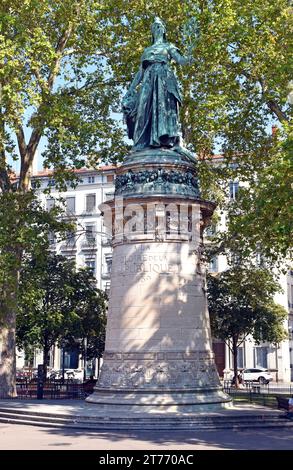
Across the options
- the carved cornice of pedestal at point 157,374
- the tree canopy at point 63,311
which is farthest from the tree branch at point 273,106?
the tree canopy at point 63,311

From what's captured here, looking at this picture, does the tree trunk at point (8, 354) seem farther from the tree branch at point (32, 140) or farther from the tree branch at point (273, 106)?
the tree branch at point (273, 106)

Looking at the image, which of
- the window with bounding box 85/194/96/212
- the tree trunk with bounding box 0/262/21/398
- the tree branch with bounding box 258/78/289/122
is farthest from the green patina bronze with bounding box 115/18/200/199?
the window with bounding box 85/194/96/212

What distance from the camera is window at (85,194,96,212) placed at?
194ft

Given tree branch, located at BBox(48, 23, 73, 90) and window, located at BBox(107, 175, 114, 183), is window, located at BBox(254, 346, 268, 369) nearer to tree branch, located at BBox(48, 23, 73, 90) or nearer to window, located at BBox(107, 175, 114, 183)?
window, located at BBox(107, 175, 114, 183)

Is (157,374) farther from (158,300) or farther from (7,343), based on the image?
(7,343)

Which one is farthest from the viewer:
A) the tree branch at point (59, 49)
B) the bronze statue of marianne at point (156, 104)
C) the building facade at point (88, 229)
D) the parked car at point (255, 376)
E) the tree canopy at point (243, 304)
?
the building facade at point (88, 229)

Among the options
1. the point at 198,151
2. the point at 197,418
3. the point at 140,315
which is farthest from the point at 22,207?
the point at 197,418

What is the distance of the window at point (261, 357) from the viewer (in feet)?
170

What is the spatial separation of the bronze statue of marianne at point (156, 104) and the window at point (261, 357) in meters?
35.9

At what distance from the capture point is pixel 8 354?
2550 cm

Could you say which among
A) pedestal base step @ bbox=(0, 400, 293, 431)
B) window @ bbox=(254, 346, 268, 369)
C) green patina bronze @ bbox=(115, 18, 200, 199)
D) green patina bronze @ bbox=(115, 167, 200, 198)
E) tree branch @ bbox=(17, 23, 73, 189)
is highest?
tree branch @ bbox=(17, 23, 73, 189)

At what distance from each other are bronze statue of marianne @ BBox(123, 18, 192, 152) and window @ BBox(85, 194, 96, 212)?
39.8 meters

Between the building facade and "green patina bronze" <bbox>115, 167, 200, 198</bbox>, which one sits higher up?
→ the building facade

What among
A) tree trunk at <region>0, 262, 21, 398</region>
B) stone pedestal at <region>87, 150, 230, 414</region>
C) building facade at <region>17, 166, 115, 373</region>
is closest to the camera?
stone pedestal at <region>87, 150, 230, 414</region>
